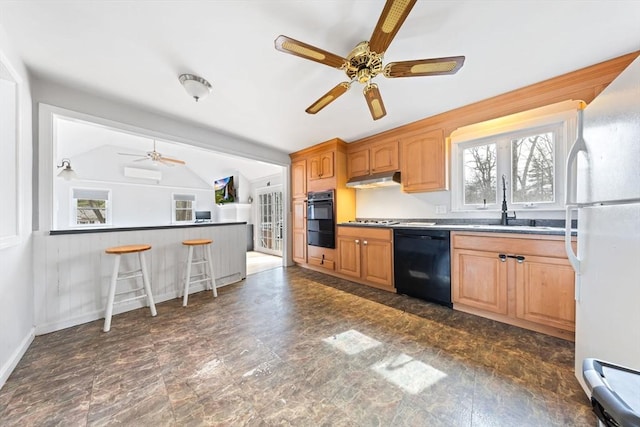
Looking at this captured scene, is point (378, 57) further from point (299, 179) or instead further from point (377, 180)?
point (299, 179)

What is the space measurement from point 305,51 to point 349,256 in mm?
2754

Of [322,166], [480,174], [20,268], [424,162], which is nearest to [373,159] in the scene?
[424,162]

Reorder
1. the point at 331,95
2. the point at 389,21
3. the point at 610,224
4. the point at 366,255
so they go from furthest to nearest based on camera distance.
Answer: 1. the point at 366,255
2. the point at 331,95
3. the point at 389,21
4. the point at 610,224

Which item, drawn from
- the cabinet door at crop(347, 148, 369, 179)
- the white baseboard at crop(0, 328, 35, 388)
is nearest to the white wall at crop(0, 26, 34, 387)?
the white baseboard at crop(0, 328, 35, 388)

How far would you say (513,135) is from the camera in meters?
2.54

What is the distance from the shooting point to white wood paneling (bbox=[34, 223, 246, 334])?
2035 mm

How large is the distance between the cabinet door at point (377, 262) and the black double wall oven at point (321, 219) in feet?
2.16

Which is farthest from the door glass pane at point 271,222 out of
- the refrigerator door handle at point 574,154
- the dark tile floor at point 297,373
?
the refrigerator door handle at point 574,154

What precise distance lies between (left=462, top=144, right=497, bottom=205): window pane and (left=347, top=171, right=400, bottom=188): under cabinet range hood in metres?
0.85

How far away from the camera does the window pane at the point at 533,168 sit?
2.35m

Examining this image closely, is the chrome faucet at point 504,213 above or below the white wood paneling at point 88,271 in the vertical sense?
above

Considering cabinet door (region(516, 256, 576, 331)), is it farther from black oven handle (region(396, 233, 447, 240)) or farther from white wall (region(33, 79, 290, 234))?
white wall (region(33, 79, 290, 234))

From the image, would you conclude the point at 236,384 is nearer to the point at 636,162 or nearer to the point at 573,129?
the point at 636,162

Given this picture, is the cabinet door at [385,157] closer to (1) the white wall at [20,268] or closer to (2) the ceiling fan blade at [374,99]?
(2) the ceiling fan blade at [374,99]
